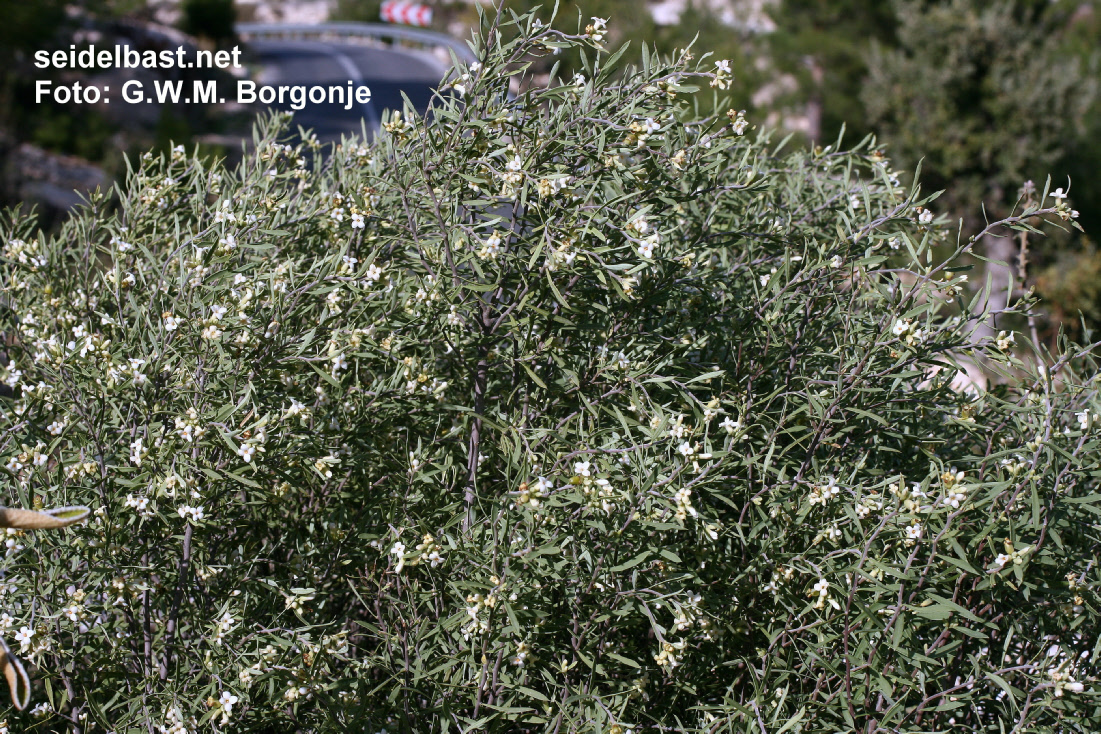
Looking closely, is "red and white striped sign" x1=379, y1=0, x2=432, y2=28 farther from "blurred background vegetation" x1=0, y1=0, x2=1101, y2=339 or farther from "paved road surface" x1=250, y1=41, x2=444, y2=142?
"blurred background vegetation" x1=0, y1=0, x2=1101, y2=339

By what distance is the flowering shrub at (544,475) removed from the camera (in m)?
2.45

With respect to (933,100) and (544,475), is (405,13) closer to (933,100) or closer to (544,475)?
(933,100)

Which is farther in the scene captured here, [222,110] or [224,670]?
[222,110]

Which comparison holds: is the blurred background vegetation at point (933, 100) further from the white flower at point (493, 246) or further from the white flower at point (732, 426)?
the white flower at point (493, 246)

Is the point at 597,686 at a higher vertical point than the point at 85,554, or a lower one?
lower

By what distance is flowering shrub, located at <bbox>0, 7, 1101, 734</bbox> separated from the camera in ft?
8.05

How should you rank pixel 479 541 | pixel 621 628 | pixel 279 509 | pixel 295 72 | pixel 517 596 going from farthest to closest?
pixel 295 72, pixel 279 509, pixel 621 628, pixel 479 541, pixel 517 596

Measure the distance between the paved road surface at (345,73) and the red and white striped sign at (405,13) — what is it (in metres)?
1.70

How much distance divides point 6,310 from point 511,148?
2.20m

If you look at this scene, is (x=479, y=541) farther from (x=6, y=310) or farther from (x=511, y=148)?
(x=6, y=310)

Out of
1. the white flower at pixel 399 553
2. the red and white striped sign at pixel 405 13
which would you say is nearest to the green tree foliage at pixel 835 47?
the red and white striped sign at pixel 405 13

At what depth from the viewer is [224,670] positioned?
257cm

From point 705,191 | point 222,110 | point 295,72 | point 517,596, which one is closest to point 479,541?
point 517,596

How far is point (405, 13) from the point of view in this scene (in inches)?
1303
